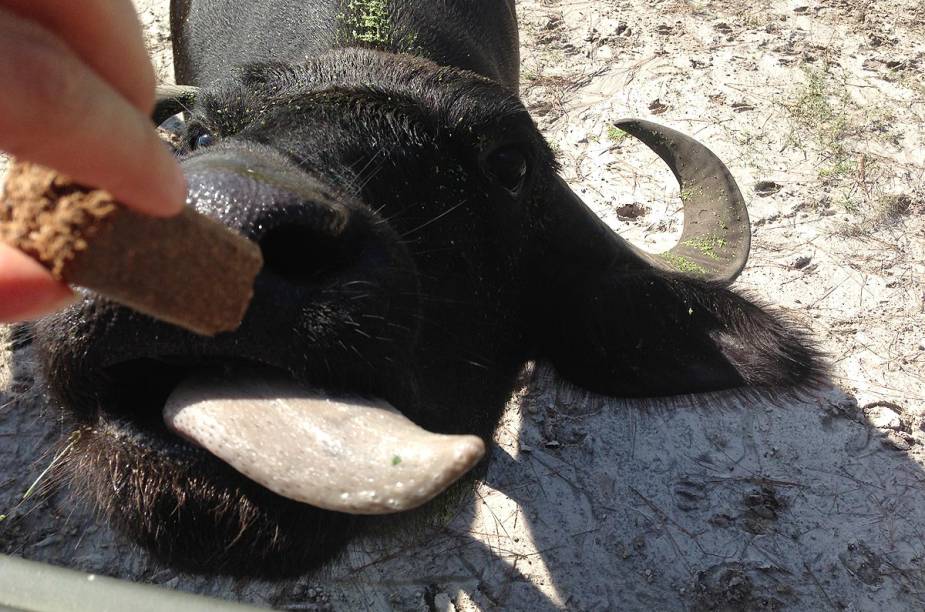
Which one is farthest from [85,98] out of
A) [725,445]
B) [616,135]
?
[616,135]

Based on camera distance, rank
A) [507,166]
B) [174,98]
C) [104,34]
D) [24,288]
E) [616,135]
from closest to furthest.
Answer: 1. [104,34]
2. [24,288]
3. [507,166]
4. [174,98]
5. [616,135]

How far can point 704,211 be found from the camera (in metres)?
3.87

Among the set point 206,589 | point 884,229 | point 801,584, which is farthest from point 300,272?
point 884,229

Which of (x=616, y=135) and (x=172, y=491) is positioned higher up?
(x=172, y=491)

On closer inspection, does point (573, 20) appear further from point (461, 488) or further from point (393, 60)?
point (461, 488)

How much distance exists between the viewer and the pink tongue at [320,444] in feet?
4.01

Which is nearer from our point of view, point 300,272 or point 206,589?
point 300,272

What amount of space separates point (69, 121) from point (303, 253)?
81 cm

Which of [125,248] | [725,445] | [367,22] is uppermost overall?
[125,248]

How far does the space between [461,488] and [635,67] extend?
14.4 ft

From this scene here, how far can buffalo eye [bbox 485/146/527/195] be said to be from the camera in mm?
2480

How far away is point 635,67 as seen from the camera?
614 cm

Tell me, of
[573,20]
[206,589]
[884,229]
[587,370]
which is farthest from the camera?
[573,20]

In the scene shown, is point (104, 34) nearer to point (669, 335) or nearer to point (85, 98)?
point (85, 98)
